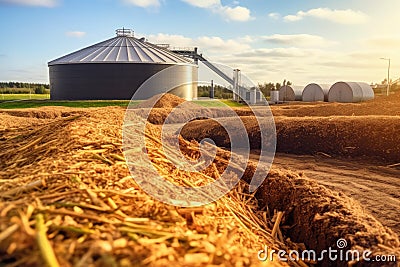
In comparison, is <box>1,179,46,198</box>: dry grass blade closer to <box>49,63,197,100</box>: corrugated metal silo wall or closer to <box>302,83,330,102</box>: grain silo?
<box>49,63,197,100</box>: corrugated metal silo wall

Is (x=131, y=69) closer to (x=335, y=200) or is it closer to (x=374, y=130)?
(x=374, y=130)

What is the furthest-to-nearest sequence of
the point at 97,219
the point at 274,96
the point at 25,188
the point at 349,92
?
the point at 274,96 → the point at 349,92 → the point at 25,188 → the point at 97,219

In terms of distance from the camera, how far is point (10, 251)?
1557mm

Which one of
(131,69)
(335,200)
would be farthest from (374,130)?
(131,69)

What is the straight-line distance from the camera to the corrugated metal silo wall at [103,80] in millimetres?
32844

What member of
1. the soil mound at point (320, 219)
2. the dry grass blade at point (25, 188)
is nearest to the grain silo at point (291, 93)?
the soil mound at point (320, 219)

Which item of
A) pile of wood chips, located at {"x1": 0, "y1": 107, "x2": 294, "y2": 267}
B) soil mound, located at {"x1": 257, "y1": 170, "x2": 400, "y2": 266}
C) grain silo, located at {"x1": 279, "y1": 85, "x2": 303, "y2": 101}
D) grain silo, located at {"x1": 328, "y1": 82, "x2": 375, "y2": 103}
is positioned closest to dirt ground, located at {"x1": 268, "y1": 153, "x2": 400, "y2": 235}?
soil mound, located at {"x1": 257, "y1": 170, "x2": 400, "y2": 266}

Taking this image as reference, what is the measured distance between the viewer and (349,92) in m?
34.5

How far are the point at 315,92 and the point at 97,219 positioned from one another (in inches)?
1540

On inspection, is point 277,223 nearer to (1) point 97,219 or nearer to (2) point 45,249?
(1) point 97,219

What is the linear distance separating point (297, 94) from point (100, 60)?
2153 centimetres

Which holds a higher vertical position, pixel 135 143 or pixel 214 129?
pixel 135 143

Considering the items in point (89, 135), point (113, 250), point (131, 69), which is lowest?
point (113, 250)

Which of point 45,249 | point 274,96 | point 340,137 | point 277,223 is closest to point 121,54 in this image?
point 274,96
